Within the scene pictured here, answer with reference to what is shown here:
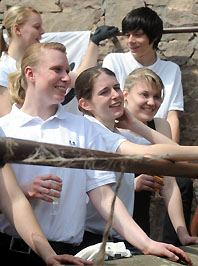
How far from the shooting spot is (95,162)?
144 centimetres

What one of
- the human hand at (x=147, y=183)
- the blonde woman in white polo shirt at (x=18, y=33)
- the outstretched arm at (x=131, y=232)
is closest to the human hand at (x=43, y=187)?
the outstretched arm at (x=131, y=232)

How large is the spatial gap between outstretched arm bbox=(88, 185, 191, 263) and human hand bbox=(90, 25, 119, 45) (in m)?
2.31

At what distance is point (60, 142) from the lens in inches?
91.0

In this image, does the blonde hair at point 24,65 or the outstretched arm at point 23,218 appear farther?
the blonde hair at point 24,65

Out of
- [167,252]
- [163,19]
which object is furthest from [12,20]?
[167,252]

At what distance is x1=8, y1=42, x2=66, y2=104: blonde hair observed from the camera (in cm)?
256

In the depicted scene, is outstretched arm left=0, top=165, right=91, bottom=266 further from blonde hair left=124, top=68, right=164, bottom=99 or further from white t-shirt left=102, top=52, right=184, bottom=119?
white t-shirt left=102, top=52, right=184, bottom=119

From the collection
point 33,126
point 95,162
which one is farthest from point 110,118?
point 95,162

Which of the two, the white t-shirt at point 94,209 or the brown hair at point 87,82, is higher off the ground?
the brown hair at point 87,82

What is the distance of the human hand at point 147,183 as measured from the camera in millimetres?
2793

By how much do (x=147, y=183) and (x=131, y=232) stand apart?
2.10ft

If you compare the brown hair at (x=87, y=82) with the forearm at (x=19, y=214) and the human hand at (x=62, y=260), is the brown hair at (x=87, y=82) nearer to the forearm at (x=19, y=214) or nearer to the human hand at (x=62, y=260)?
the forearm at (x=19, y=214)

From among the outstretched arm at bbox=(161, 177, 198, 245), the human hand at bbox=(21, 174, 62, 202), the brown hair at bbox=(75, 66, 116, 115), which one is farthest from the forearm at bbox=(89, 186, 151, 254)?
the brown hair at bbox=(75, 66, 116, 115)

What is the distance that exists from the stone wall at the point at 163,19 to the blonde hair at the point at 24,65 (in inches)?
80.8
